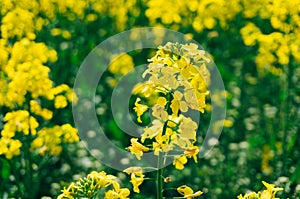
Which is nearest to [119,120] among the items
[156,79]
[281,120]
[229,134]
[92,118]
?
[92,118]

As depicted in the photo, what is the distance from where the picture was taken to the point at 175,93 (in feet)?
9.55

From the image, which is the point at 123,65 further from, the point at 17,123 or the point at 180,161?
the point at 180,161

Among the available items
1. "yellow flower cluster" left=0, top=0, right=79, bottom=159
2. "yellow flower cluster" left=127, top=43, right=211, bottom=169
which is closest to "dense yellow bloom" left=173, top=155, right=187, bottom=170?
"yellow flower cluster" left=127, top=43, right=211, bottom=169

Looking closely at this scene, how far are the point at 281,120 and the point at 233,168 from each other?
0.68m

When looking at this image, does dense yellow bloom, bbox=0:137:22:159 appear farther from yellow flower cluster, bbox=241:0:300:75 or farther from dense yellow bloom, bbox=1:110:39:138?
yellow flower cluster, bbox=241:0:300:75

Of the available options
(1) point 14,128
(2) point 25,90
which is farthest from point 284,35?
(1) point 14,128

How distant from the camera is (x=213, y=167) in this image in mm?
5336

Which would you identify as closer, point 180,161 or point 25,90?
point 180,161

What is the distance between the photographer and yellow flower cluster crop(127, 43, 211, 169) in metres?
2.90

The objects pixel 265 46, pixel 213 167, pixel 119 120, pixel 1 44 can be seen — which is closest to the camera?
pixel 1 44

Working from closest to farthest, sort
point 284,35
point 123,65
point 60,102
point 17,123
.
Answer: point 17,123 < point 60,102 < point 284,35 < point 123,65

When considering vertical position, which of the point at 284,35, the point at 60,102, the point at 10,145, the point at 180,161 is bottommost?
the point at 180,161

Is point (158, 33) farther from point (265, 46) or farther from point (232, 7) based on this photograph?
point (265, 46)

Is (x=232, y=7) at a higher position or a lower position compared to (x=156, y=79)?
higher
